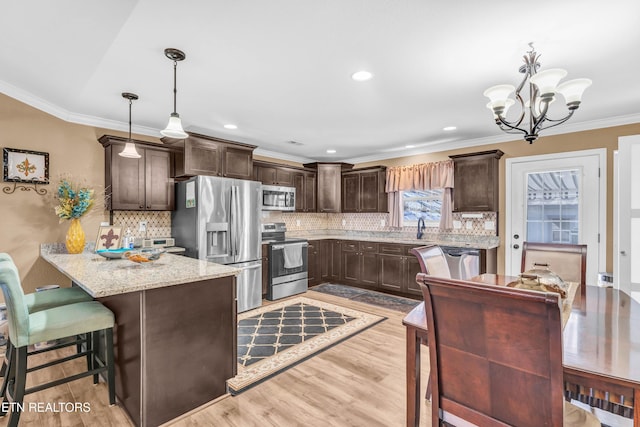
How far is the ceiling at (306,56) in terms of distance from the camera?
179 centimetres

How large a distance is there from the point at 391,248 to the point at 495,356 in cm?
408

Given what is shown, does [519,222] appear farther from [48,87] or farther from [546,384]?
[48,87]

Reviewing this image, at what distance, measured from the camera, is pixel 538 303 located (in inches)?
37.2

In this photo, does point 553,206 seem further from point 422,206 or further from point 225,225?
point 225,225

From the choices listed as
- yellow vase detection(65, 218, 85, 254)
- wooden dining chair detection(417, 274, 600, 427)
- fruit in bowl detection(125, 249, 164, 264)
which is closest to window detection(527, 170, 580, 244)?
wooden dining chair detection(417, 274, 600, 427)

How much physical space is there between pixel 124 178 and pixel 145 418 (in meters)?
2.83

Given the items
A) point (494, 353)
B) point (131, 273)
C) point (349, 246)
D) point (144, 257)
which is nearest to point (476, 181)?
point (349, 246)

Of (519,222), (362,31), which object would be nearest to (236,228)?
(362,31)

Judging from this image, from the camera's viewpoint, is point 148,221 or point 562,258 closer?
point 562,258

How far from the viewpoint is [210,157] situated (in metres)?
4.05

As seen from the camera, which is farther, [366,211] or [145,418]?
[366,211]

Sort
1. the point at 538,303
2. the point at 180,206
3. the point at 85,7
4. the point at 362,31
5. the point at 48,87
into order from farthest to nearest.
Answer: the point at 180,206
the point at 48,87
the point at 362,31
the point at 85,7
the point at 538,303

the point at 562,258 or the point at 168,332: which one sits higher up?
the point at 562,258

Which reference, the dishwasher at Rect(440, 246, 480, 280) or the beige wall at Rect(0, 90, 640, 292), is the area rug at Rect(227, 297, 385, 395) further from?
the beige wall at Rect(0, 90, 640, 292)
